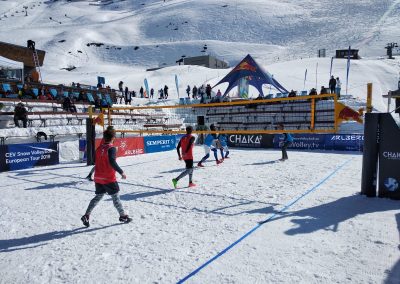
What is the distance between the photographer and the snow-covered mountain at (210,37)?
4719cm

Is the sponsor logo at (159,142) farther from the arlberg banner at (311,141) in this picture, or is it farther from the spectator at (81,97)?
the spectator at (81,97)

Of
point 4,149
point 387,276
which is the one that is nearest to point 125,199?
point 387,276

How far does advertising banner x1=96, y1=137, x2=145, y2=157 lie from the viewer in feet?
50.7

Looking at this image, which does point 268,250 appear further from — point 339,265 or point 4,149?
point 4,149

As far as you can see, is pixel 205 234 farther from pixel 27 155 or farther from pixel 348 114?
pixel 27 155

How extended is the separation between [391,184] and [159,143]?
12.9 meters

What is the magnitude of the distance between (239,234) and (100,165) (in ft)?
8.42

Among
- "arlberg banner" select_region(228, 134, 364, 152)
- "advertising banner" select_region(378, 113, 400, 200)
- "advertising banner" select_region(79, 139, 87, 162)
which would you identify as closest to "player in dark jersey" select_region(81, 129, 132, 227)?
"advertising banner" select_region(378, 113, 400, 200)

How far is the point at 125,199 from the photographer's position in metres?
7.39

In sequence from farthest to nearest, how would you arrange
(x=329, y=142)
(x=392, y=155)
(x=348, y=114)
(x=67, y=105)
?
(x=67, y=105) → (x=329, y=142) → (x=348, y=114) → (x=392, y=155)

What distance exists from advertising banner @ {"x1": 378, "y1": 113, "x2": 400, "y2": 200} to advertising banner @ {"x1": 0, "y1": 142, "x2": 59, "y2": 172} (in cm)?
1178

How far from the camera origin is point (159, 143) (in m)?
18.2

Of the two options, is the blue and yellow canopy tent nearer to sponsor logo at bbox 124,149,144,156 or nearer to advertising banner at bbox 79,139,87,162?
sponsor logo at bbox 124,149,144,156

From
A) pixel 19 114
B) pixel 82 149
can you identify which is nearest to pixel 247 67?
pixel 82 149
